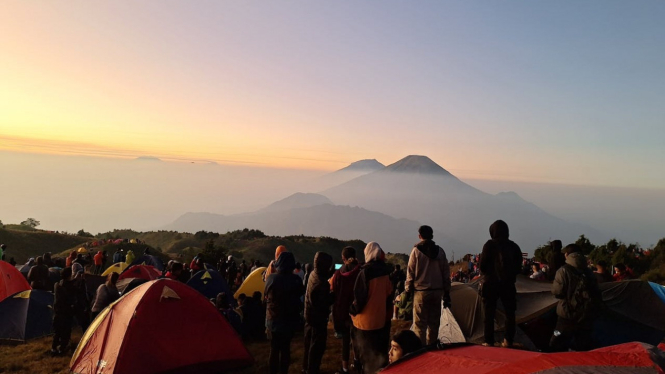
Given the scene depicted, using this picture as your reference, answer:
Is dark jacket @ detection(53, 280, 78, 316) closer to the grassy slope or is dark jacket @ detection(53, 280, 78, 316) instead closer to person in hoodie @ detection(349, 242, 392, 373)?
person in hoodie @ detection(349, 242, 392, 373)

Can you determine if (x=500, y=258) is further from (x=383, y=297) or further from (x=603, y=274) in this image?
(x=603, y=274)

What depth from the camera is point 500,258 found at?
6.83 m

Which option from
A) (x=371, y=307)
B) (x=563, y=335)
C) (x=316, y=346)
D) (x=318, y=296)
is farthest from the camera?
(x=316, y=346)

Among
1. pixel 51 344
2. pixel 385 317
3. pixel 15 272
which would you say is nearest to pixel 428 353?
pixel 385 317

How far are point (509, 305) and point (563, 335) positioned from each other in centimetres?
102

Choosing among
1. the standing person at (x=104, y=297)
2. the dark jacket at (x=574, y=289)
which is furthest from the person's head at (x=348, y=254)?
the standing person at (x=104, y=297)

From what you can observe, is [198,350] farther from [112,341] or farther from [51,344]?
[51,344]

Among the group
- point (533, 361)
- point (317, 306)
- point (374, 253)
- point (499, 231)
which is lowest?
point (317, 306)

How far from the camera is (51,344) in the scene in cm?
962

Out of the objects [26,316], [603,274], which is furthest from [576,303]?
[26,316]

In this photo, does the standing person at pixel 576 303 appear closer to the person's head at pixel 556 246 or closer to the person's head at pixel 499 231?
the person's head at pixel 499 231

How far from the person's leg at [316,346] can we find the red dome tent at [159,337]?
182 centimetres

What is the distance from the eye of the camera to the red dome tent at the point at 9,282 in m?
11.2

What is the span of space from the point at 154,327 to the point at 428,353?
4904 mm
